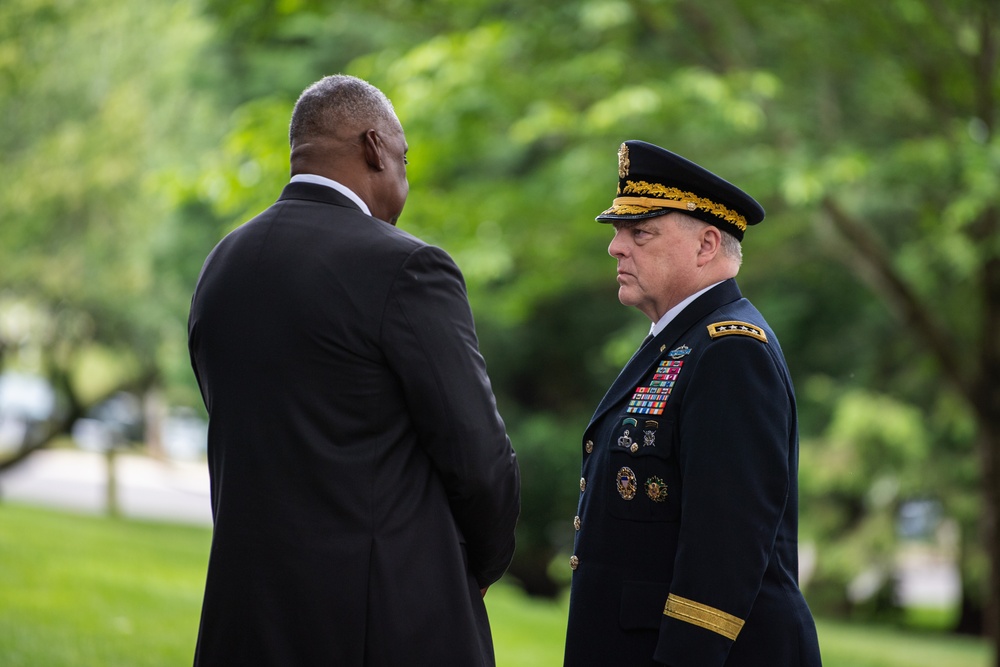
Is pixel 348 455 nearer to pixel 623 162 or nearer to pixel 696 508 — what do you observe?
pixel 696 508

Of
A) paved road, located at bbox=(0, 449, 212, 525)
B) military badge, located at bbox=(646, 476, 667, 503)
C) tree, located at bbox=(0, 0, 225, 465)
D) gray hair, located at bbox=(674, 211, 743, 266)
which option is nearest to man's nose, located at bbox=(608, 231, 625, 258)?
gray hair, located at bbox=(674, 211, 743, 266)

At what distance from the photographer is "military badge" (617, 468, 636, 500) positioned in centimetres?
255

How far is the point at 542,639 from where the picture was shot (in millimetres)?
9172

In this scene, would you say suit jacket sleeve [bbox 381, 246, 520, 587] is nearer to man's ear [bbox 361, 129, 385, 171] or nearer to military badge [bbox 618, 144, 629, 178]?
man's ear [bbox 361, 129, 385, 171]

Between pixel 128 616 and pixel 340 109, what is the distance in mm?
5748

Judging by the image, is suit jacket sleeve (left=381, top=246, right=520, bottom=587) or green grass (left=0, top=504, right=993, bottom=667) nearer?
suit jacket sleeve (left=381, top=246, right=520, bottom=587)

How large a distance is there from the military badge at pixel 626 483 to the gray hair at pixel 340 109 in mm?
938

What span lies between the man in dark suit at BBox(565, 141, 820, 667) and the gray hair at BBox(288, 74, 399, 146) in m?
0.64

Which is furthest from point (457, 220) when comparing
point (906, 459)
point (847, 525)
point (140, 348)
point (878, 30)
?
point (140, 348)

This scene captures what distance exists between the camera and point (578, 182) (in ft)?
28.3

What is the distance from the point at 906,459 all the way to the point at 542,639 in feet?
19.9

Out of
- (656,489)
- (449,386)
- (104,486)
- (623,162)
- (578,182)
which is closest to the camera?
(449,386)

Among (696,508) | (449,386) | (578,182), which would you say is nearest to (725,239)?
(696,508)

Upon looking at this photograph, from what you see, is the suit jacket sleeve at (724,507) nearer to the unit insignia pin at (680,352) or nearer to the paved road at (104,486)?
the unit insignia pin at (680,352)
